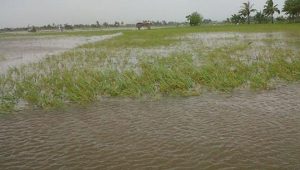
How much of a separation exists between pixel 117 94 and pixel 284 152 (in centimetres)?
560

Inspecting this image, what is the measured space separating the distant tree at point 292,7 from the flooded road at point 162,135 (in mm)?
A: 66138

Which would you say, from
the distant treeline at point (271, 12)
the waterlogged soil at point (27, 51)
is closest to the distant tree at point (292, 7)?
the distant treeline at point (271, 12)

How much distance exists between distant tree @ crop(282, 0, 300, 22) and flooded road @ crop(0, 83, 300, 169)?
66.1 meters

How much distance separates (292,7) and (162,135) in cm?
7036

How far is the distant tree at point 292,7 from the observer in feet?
224

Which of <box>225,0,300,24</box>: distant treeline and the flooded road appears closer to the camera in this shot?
the flooded road

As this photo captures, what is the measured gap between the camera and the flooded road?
5.46 meters

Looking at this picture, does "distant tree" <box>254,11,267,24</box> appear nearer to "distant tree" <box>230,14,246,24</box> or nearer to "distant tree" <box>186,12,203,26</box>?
"distant tree" <box>230,14,246,24</box>

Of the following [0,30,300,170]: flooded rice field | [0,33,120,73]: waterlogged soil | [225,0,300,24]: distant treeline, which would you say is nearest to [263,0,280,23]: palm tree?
[225,0,300,24]: distant treeline

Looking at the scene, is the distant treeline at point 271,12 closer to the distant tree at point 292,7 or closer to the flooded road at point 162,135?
the distant tree at point 292,7

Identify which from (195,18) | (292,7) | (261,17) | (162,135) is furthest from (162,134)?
(195,18)

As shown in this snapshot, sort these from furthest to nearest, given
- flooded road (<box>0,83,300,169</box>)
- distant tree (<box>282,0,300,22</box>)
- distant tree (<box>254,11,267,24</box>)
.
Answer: distant tree (<box>254,11,267,24</box>)
distant tree (<box>282,0,300,22</box>)
flooded road (<box>0,83,300,169</box>)

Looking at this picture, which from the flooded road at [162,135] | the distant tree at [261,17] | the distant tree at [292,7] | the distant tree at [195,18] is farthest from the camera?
the distant tree at [195,18]

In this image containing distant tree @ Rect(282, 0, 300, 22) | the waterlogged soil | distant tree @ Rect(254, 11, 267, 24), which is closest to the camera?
the waterlogged soil
